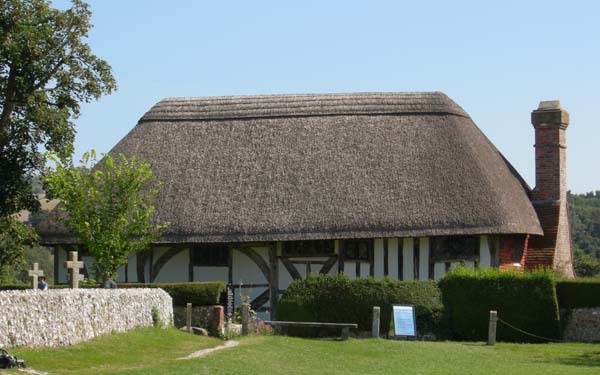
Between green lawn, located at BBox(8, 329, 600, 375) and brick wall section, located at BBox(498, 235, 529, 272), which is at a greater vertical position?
brick wall section, located at BBox(498, 235, 529, 272)

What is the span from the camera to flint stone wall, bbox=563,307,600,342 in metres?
30.5

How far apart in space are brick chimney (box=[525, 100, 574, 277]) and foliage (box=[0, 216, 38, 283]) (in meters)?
16.7

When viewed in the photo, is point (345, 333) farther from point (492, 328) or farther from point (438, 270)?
point (438, 270)

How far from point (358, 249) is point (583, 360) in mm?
12609

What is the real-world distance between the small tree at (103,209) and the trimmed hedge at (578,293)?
11.9 metres

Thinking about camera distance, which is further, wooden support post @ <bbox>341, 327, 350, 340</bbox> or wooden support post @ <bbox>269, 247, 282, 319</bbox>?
wooden support post @ <bbox>269, 247, 282, 319</bbox>

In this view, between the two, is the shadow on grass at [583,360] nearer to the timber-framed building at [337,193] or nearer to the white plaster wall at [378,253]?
the timber-framed building at [337,193]

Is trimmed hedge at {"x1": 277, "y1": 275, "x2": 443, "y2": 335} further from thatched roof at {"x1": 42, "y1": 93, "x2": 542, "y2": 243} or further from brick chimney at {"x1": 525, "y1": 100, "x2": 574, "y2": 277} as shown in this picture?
brick chimney at {"x1": 525, "y1": 100, "x2": 574, "y2": 277}

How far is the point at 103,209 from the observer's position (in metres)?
33.3

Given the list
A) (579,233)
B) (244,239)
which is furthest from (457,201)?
(579,233)

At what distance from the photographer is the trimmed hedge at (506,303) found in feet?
98.7

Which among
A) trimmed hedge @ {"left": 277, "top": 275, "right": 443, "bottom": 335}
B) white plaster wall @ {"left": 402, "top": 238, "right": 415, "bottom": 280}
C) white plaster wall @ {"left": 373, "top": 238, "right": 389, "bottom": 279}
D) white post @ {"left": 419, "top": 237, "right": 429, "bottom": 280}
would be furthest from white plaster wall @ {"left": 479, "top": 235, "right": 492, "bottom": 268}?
trimmed hedge @ {"left": 277, "top": 275, "right": 443, "bottom": 335}

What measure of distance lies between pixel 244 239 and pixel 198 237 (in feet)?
4.77

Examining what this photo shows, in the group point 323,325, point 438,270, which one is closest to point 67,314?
point 323,325
